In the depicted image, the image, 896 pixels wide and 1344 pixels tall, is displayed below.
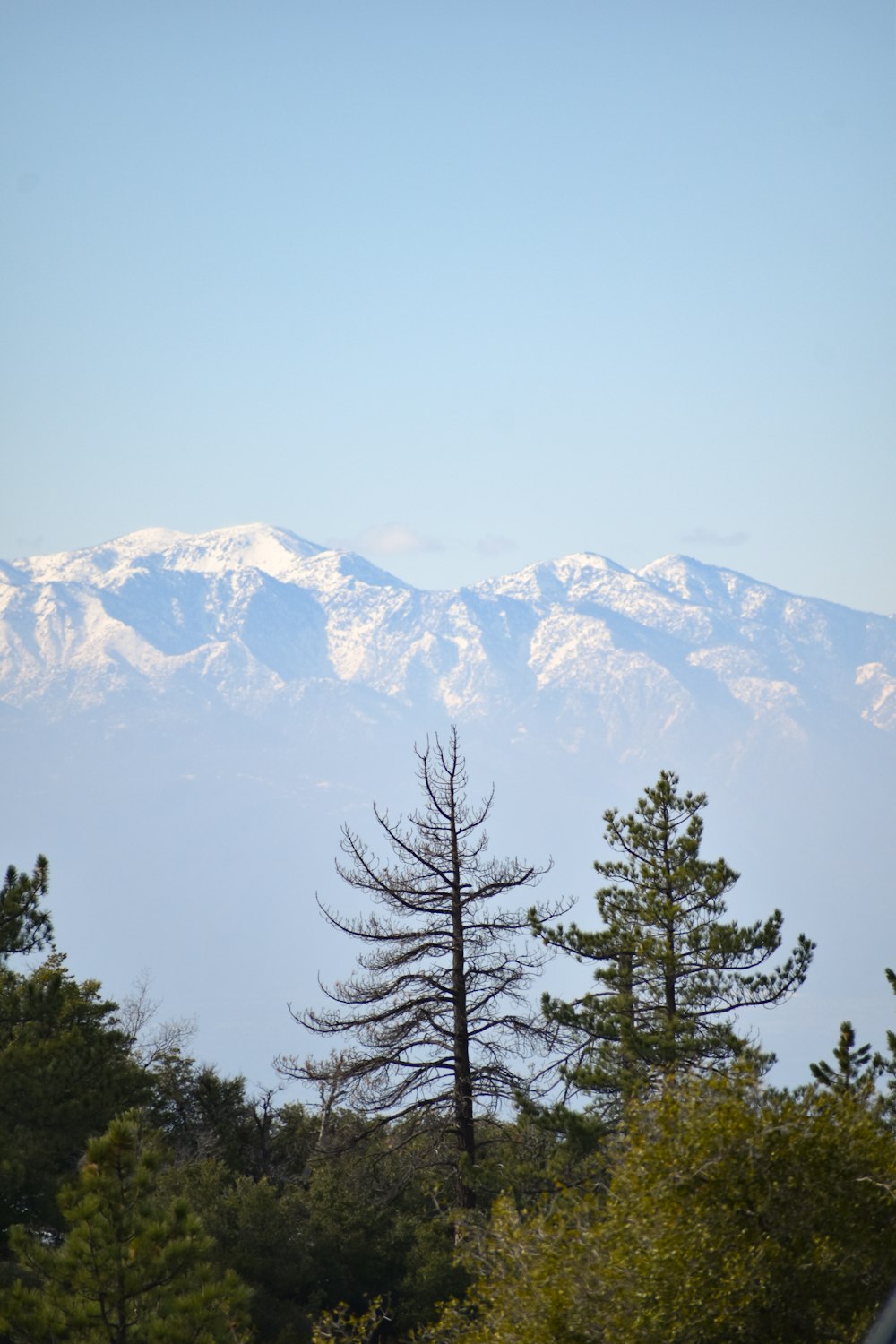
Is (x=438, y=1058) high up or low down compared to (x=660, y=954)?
down

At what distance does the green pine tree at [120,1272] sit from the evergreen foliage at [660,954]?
1080 cm

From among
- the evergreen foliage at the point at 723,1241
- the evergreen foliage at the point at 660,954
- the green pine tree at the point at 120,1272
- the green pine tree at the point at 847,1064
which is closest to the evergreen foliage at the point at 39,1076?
the green pine tree at the point at 120,1272

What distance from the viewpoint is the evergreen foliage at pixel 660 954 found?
23562mm

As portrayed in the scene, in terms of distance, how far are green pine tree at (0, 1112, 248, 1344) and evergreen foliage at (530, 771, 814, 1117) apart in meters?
10.8

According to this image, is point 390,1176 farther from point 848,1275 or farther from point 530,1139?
point 848,1275

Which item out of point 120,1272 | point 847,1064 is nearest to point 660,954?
point 847,1064

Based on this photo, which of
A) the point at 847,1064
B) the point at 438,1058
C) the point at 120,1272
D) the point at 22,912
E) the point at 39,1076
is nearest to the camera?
the point at 120,1272

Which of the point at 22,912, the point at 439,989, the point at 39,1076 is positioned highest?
the point at 22,912

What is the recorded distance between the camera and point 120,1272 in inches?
520

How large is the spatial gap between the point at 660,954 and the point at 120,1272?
12922mm

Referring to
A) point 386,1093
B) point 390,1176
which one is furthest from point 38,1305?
point 390,1176

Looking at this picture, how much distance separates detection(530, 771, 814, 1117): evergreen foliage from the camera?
23562 millimetres

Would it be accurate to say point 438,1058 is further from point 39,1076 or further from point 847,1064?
point 847,1064

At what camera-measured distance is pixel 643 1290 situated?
11.6 meters
